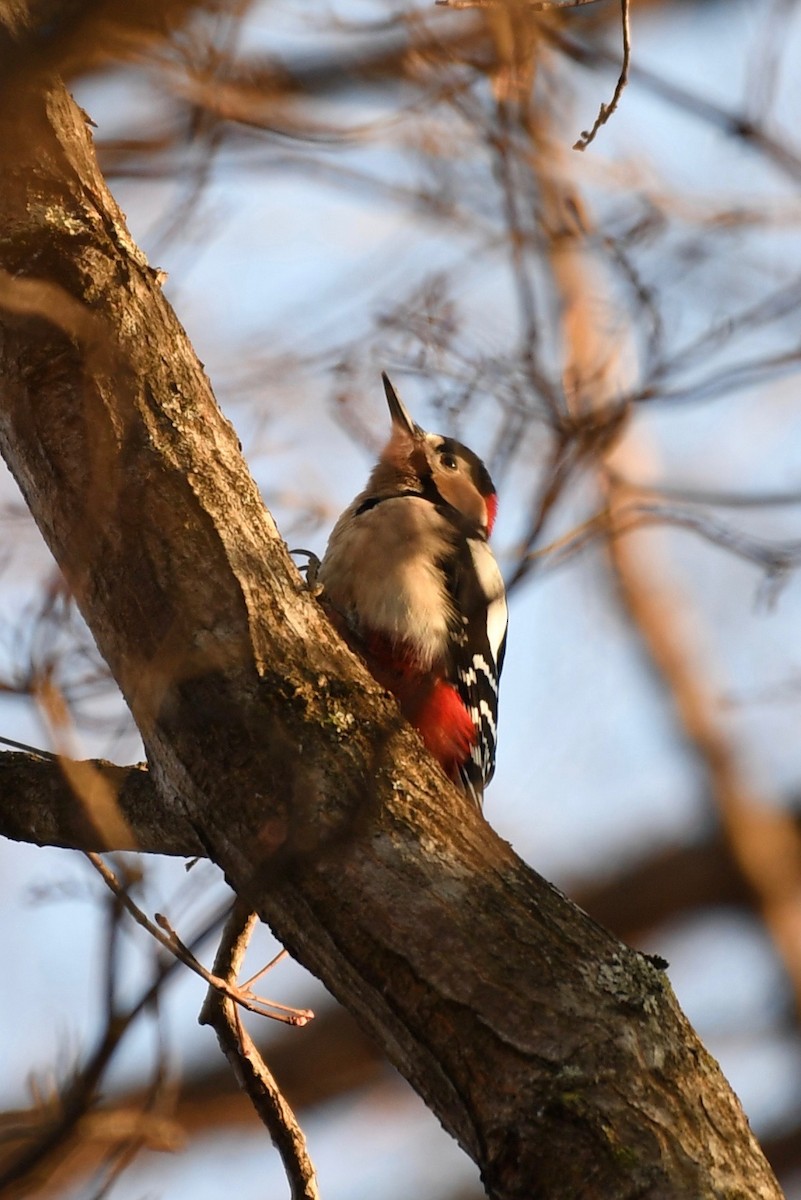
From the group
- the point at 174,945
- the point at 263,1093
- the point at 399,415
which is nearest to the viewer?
the point at 174,945

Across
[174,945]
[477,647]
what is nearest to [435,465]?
[477,647]

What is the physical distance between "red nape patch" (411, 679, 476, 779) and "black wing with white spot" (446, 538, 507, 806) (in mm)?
59

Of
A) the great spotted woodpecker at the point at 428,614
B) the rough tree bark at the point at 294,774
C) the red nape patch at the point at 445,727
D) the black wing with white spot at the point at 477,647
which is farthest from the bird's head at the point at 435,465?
the rough tree bark at the point at 294,774

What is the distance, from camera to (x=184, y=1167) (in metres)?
5.13

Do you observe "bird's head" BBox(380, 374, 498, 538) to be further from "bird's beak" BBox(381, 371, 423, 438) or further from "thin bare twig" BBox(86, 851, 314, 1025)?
"thin bare twig" BBox(86, 851, 314, 1025)

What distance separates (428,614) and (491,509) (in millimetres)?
1380

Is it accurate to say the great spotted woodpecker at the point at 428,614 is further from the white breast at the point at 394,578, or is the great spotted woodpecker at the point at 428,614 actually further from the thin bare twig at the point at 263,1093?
the thin bare twig at the point at 263,1093

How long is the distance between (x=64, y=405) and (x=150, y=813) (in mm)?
799

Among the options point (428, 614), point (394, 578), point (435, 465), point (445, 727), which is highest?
point (435, 465)

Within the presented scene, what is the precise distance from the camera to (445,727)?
12.8 ft

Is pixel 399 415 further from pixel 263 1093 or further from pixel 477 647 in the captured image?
pixel 263 1093

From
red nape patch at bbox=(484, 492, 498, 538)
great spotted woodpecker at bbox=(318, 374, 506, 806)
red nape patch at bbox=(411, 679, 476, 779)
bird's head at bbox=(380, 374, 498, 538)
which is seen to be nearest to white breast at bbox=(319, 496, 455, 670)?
great spotted woodpecker at bbox=(318, 374, 506, 806)

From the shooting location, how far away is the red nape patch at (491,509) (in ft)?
17.2

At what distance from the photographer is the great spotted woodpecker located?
3.93m
